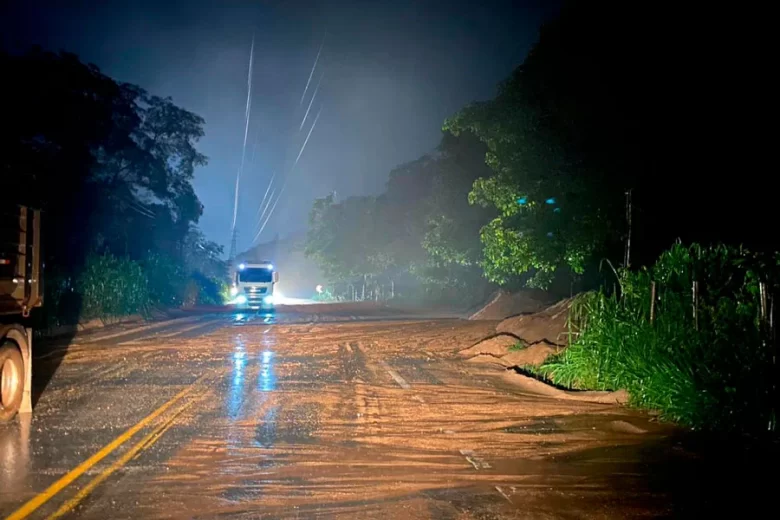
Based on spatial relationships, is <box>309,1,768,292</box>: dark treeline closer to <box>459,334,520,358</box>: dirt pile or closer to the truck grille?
<box>459,334,520,358</box>: dirt pile

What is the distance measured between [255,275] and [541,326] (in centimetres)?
2953

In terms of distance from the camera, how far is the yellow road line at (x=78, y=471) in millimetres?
5945

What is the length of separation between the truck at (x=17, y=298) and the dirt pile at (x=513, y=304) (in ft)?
90.4

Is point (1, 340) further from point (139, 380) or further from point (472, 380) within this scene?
point (472, 380)

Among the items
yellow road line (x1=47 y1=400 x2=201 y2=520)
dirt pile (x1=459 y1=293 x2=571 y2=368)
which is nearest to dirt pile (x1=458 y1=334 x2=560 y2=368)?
dirt pile (x1=459 y1=293 x2=571 y2=368)

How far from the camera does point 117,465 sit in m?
A: 7.34

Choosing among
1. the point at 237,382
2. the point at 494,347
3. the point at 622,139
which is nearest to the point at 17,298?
the point at 237,382

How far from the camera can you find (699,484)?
6812 mm

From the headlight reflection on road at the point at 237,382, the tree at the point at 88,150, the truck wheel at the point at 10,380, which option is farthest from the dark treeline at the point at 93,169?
the truck wheel at the point at 10,380

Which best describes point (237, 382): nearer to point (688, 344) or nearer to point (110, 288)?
point (688, 344)

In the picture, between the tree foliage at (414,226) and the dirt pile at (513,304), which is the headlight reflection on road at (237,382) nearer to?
the dirt pile at (513,304)

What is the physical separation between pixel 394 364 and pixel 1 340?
9226 mm

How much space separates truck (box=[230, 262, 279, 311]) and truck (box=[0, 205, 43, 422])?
34787 millimetres

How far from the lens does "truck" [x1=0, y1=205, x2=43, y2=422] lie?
9.74 meters
